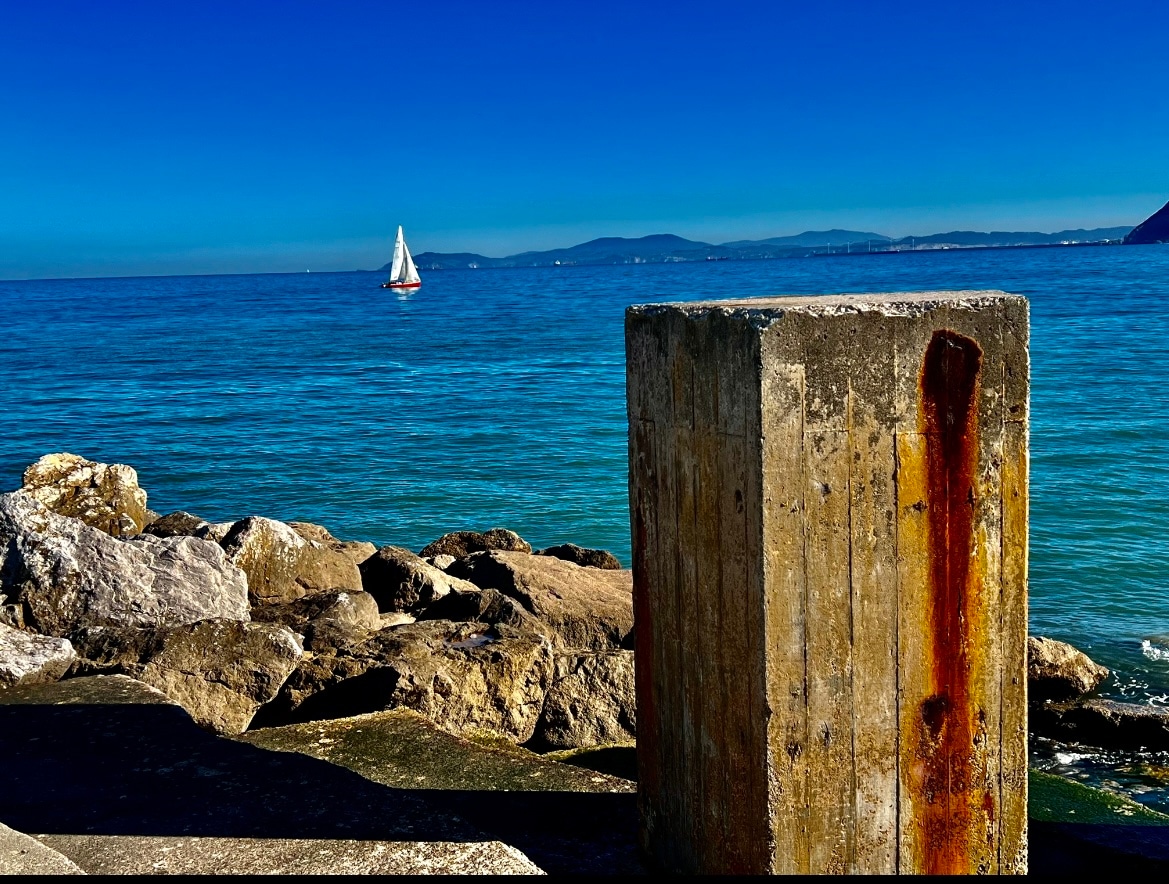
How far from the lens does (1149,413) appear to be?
21938mm

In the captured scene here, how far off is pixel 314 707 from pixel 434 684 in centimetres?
65

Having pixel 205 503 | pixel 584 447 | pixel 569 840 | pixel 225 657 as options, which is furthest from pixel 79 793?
pixel 584 447

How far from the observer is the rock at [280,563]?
27.8 feet

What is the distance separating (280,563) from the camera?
867 centimetres

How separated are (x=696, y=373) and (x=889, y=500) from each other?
63 centimetres

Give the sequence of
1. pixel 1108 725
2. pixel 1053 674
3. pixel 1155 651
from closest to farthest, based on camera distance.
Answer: pixel 1108 725 → pixel 1053 674 → pixel 1155 651

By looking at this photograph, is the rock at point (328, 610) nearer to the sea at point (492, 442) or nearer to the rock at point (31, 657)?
the rock at point (31, 657)

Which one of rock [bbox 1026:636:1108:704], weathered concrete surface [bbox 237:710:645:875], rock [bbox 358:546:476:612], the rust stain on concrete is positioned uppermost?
the rust stain on concrete

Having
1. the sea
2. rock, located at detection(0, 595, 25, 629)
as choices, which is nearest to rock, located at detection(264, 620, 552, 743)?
rock, located at detection(0, 595, 25, 629)

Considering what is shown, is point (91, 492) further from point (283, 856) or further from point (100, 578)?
point (283, 856)

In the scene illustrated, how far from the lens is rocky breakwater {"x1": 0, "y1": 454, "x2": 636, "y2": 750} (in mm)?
5848

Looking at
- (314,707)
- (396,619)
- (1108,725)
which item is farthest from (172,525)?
(1108,725)

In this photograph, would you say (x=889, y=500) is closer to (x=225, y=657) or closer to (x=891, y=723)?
(x=891, y=723)

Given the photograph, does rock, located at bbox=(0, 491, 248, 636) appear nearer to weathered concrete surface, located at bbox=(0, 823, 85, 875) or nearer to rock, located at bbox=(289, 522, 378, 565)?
rock, located at bbox=(289, 522, 378, 565)
